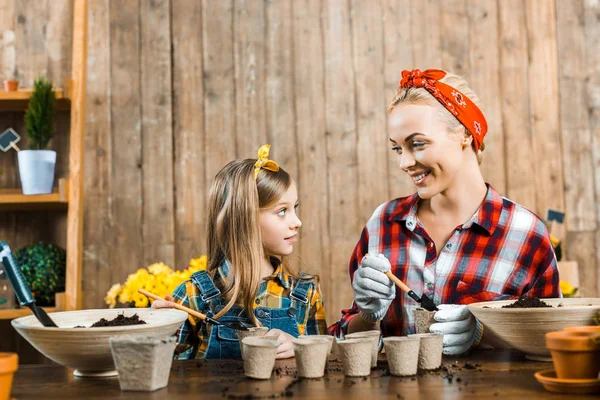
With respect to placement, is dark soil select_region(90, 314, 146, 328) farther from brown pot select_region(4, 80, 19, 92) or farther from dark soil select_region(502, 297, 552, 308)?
brown pot select_region(4, 80, 19, 92)

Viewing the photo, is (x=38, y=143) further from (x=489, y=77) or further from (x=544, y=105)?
(x=544, y=105)

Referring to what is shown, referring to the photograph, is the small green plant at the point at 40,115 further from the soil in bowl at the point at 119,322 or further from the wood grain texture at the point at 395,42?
the soil in bowl at the point at 119,322

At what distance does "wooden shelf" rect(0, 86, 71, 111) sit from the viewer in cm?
282

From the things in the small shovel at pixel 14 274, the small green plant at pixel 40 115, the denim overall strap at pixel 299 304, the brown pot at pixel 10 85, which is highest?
the brown pot at pixel 10 85

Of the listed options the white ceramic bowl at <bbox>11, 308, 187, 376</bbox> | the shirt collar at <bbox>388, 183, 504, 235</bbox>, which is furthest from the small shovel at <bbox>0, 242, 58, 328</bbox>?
the shirt collar at <bbox>388, 183, 504, 235</bbox>

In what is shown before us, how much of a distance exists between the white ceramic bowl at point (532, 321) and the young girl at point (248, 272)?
2.29 ft

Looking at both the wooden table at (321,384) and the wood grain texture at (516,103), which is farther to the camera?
the wood grain texture at (516,103)

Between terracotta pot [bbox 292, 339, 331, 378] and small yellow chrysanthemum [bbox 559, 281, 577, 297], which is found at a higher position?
terracotta pot [bbox 292, 339, 331, 378]

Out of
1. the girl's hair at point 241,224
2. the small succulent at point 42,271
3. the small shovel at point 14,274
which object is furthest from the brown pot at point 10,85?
the small shovel at point 14,274

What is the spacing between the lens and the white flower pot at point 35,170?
109 inches

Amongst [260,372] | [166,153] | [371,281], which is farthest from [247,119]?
[260,372]

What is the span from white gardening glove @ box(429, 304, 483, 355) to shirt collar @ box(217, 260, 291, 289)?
24.5 inches

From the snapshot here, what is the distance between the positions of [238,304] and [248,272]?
0.10 meters

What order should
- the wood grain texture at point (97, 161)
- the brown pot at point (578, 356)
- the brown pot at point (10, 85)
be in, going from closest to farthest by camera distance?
the brown pot at point (578, 356)
the brown pot at point (10, 85)
the wood grain texture at point (97, 161)
